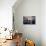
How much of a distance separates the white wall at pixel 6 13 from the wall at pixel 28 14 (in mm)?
1250

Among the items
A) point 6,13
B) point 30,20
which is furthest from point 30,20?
point 6,13

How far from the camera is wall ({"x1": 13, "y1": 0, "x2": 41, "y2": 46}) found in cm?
556

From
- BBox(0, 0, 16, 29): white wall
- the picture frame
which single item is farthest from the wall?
BBox(0, 0, 16, 29): white wall

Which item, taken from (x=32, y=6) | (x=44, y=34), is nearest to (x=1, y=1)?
(x=32, y=6)

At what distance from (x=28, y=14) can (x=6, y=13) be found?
5.19 ft

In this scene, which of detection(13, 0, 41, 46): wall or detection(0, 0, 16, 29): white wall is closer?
detection(0, 0, 16, 29): white wall

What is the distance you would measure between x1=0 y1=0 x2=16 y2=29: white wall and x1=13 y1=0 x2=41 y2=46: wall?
4.10 ft

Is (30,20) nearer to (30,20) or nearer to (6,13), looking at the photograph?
(30,20)

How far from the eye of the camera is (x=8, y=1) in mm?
4273

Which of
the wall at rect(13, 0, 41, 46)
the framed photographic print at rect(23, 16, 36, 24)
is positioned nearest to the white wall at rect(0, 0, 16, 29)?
the wall at rect(13, 0, 41, 46)

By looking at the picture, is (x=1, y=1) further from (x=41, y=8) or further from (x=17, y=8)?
(x=41, y=8)

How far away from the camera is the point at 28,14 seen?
560 centimetres

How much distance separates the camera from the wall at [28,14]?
556 centimetres

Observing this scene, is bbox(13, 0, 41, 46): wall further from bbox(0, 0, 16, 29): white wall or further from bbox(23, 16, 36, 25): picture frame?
bbox(0, 0, 16, 29): white wall
